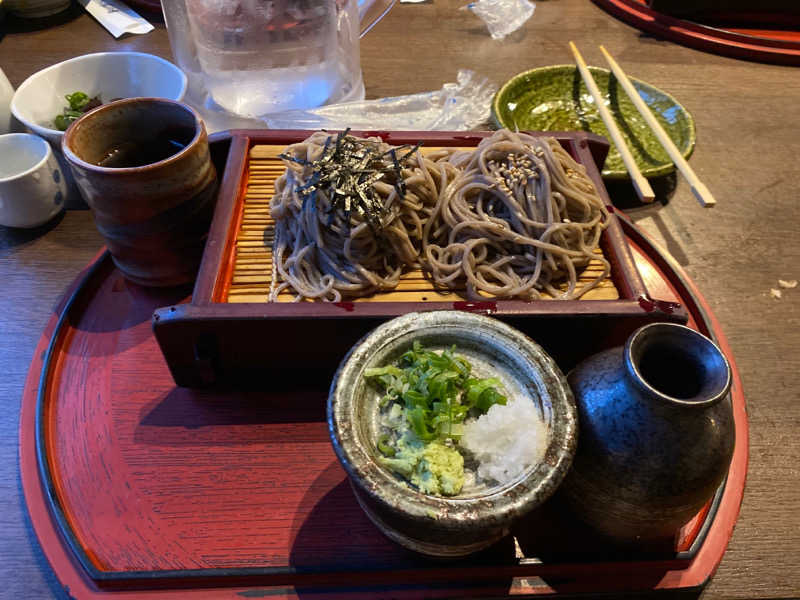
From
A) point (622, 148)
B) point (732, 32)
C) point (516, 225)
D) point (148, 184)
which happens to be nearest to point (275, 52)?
point (148, 184)

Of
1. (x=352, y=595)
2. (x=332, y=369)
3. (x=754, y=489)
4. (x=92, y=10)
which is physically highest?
(x=92, y=10)

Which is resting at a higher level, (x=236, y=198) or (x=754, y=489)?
(x=236, y=198)

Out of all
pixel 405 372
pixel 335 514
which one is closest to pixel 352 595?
pixel 335 514

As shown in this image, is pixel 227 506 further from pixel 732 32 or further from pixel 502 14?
pixel 732 32

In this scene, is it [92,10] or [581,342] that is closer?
[581,342]

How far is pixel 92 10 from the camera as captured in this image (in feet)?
11.6

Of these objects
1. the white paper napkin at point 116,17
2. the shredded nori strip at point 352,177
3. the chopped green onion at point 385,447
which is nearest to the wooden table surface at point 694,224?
the white paper napkin at point 116,17

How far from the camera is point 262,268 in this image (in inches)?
74.0

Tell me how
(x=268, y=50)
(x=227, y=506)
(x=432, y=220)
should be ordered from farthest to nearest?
(x=268, y=50) < (x=432, y=220) < (x=227, y=506)

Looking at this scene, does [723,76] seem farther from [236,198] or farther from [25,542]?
[25,542]

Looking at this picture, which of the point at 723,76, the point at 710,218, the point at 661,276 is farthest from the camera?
the point at 723,76

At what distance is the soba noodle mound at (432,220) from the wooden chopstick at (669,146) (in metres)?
0.41

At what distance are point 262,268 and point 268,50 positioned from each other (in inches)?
56.9

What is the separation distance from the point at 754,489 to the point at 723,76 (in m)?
2.88
